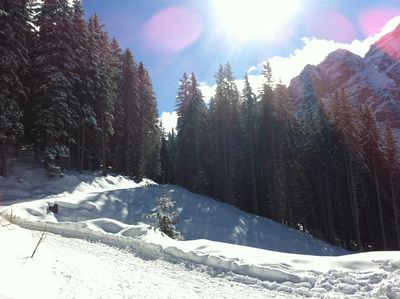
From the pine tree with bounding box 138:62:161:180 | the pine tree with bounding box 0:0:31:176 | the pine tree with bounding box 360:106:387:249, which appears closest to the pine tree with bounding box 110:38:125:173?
the pine tree with bounding box 138:62:161:180

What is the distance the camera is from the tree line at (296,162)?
40.9m

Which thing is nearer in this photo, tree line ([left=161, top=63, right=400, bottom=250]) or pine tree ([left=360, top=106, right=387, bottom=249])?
tree line ([left=161, top=63, right=400, bottom=250])

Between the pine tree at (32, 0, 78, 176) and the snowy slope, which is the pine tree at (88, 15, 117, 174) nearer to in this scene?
the pine tree at (32, 0, 78, 176)

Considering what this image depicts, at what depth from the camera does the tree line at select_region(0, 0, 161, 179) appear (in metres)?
26.9

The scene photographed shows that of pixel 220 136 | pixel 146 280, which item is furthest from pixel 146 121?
pixel 146 280

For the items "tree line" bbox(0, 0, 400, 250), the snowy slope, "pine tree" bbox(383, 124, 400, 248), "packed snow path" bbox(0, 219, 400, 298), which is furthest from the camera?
"pine tree" bbox(383, 124, 400, 248)

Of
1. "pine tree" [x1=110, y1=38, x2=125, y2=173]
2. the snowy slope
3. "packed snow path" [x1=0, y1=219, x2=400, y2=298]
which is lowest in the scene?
"packed snow path" [x1=0, y1=219, x2=400, y2=298]

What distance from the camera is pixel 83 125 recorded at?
34.8 meters

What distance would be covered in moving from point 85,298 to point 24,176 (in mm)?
23201

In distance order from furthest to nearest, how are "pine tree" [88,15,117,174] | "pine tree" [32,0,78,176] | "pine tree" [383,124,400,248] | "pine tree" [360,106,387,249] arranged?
"pine tree" [383,124,400,248], "pine tree" [360,106,387,249], "pine tree" [88,15,117,174], "pine tree" [32,0,78,176]

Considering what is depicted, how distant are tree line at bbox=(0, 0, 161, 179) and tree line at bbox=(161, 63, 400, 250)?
11194mm

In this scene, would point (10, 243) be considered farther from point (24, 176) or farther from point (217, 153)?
point (217, 153)

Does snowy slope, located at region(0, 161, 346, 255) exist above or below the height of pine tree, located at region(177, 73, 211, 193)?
below

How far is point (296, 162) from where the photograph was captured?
4228 centimetres
